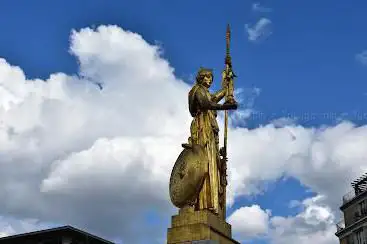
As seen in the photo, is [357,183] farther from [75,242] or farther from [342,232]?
[75,242]

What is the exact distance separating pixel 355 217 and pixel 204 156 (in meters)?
54.8

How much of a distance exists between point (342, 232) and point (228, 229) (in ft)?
185

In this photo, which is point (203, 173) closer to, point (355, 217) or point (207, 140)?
point (207, 140)

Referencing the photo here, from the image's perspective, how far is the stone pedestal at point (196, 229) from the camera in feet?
45.6

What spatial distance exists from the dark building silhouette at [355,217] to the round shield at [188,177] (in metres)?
52.4

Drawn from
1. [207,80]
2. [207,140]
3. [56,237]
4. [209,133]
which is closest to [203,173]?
[207,140]

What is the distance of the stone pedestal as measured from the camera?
13914 millimetres

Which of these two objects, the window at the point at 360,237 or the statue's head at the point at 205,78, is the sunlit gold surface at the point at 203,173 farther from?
the window at the point at 360,237

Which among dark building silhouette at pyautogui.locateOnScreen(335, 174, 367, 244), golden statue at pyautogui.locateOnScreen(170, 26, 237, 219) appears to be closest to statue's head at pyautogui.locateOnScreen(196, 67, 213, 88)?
golden statue at pyautogui.locateOnScreen(170, 26, 237, 219)

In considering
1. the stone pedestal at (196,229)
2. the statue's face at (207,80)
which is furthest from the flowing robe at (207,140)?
the stone pedestal at (196,229)

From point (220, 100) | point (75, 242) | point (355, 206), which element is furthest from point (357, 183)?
point (220, 100)

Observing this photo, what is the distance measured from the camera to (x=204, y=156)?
1510cm

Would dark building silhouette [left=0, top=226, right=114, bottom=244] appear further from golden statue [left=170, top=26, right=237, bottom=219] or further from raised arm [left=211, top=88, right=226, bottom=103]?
raised arm [left=211, top=88, right=226, bottom=103]

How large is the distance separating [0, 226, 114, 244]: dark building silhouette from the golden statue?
3210cm
